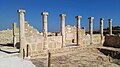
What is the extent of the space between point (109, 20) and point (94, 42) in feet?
13.7

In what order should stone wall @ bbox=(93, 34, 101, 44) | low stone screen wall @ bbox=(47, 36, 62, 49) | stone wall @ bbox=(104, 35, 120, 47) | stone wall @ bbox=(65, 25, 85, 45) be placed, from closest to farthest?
low stone screen wall @ bbox=(47, 36, 62, 49) < stone wall @ bbox=(104, 35, 120, 47) < stone wall @ bbox=(93, 34, 101, 44) < stone wall @ bbox=(65, 25, 85, 45)

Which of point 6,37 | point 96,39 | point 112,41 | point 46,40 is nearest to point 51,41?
point 46,40

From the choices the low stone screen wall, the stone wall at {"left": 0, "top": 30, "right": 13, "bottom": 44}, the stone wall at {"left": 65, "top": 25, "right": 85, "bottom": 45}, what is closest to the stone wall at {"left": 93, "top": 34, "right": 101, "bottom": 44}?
the stone wall at {"left": 65, "top": 25, "right": 85, "bottom": 45}

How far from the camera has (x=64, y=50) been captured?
16.3m

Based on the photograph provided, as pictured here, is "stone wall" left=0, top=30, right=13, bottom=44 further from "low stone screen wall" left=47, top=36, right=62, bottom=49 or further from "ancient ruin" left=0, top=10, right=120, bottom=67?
"low stone screen wall" left=47, top=36, right=62, bottom=49

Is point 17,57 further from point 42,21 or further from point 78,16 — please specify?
point 78,16

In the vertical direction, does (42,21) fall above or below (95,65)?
above

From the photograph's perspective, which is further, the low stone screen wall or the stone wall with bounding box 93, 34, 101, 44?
the stone wall with bounding box 93, 34, 101, 44

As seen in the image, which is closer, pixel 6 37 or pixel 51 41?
pixel 51 41

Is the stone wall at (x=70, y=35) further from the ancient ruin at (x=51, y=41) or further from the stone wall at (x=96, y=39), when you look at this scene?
the stone wall at (x=96, y=39)

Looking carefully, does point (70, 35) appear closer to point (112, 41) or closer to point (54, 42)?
point (112, 41)

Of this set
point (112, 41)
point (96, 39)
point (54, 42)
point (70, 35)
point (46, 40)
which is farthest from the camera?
point (70, 35)

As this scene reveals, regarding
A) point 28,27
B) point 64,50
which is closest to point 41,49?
point 64,50

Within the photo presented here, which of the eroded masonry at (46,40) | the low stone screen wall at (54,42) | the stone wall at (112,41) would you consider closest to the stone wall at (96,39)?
the eroded masonry at (46,40)
